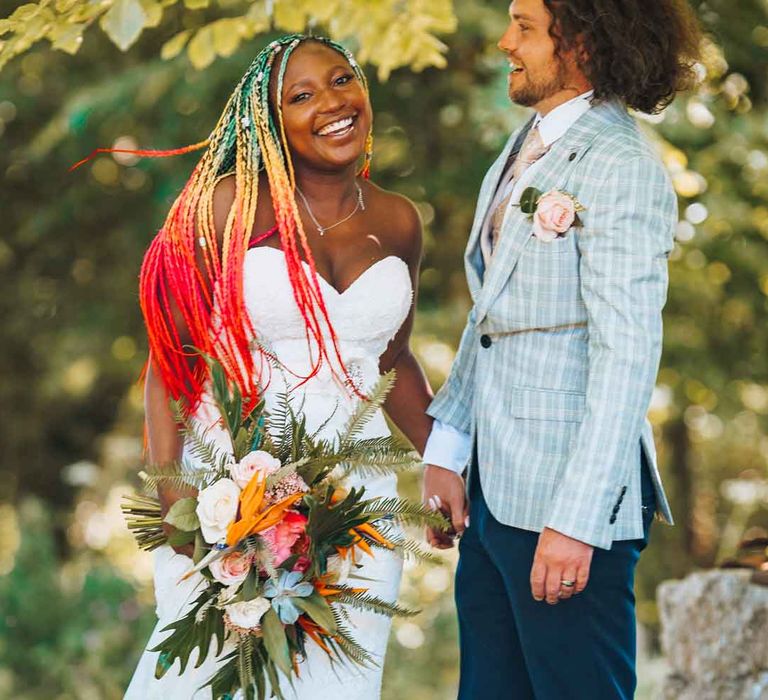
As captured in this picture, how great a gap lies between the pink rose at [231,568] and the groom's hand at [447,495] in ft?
1.88

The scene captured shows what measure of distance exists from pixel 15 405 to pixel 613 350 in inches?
302

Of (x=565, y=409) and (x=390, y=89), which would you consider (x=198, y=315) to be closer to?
(x=565, y=409)

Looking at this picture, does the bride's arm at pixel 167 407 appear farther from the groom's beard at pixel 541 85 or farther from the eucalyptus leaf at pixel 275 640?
the groom's beard at pixel 541 85

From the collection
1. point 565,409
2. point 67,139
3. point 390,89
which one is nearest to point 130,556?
point 67,139

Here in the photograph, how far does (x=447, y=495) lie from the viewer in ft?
10.7

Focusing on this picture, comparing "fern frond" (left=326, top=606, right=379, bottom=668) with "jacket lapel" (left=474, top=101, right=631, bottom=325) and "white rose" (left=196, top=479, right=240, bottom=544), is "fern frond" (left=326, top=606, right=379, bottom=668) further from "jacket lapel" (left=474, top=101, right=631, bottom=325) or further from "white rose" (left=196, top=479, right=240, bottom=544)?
"jacket lapel" (left=474, top=101, right=631, bottom=325)

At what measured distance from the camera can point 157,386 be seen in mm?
Result: 3283

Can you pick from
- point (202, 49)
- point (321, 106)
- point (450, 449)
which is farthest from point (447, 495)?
point (202, 49)

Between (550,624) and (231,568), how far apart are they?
72 centimetres

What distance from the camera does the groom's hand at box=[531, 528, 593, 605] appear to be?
2.69 metres

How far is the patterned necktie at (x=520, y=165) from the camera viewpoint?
3.04 metres

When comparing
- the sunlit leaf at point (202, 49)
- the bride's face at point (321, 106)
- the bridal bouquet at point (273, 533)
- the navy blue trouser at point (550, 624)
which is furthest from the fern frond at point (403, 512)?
the sunlit leaf at point (202, 49)

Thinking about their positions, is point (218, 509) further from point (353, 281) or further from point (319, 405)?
point (353, 281)

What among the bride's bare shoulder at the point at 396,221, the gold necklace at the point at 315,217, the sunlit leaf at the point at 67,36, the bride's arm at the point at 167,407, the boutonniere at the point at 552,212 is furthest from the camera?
the sunlit leaf at the point at 67,36
